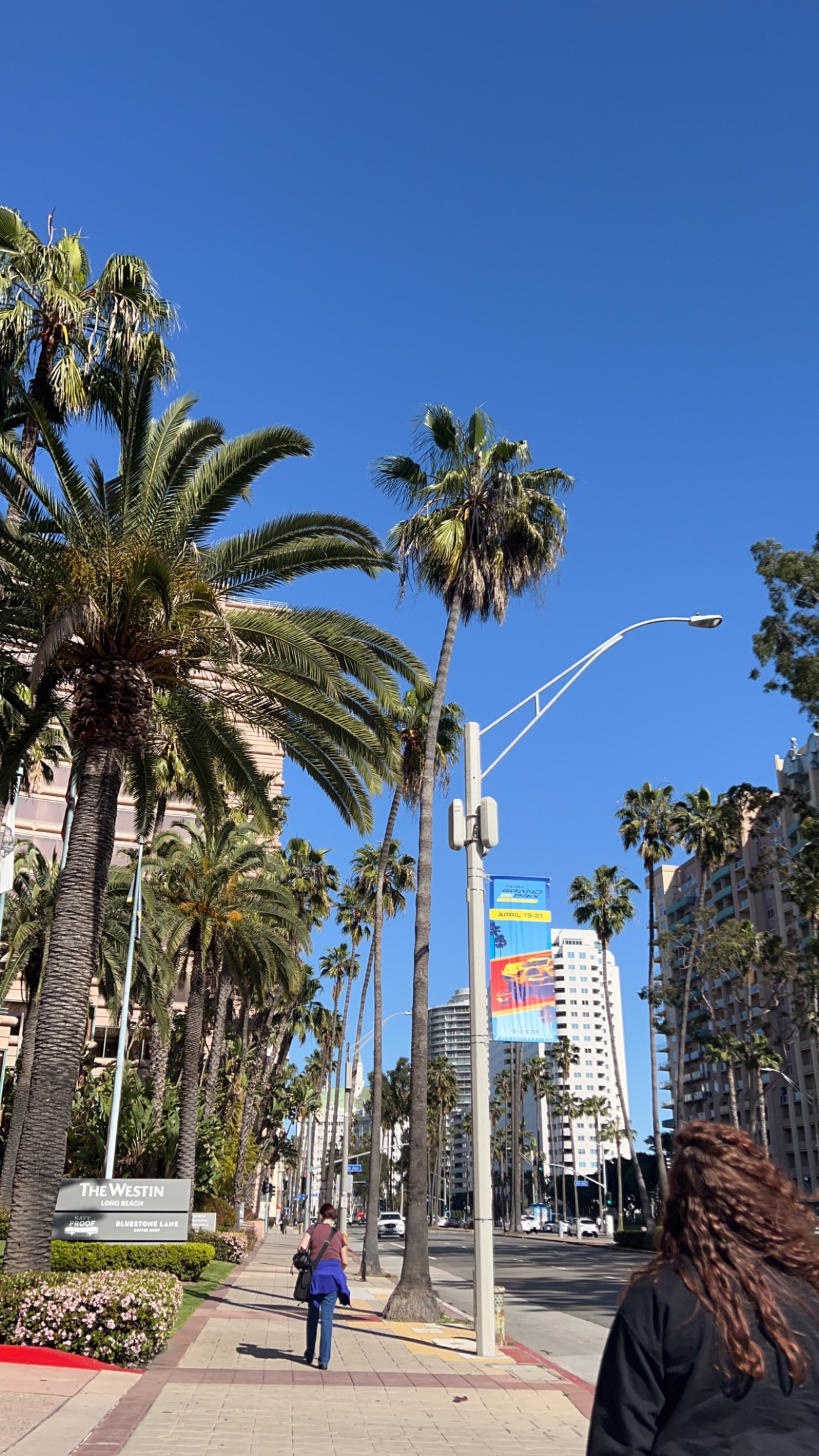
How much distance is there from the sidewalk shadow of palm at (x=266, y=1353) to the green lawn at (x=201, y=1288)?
89 centimetres

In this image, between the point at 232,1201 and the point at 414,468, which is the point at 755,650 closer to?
the point at 414,468

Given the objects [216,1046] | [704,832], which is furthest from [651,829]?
[216,1046]

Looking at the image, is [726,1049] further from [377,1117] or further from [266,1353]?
[266,1353]

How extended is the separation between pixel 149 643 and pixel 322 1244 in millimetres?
7378

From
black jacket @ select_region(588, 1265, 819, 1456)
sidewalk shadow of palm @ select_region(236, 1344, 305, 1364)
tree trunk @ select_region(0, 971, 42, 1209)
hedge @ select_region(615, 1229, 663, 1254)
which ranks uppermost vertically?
tree trunk @ select_region(0, 971, 42, 1209)

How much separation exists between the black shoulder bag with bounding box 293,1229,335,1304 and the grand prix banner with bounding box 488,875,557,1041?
3.08 m

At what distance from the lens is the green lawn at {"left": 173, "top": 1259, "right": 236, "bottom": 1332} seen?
16.7 metres

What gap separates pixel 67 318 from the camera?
1616 cm

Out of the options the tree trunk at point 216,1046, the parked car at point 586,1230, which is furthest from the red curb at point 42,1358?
the parked car at point 586,1230

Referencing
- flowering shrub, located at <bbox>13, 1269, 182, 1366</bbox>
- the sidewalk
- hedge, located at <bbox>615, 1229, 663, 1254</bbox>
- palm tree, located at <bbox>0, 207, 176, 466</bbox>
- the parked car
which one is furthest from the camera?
the parked car

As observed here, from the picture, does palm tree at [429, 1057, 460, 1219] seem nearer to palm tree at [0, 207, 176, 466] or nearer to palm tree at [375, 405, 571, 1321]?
palm tree at [375, 405, 571, 1321]

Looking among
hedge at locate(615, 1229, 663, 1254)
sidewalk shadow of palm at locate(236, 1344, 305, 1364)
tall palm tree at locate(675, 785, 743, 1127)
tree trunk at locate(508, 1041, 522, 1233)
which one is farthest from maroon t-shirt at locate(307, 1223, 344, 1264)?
tree trunk at locate(508, 1041, 522, 1233)

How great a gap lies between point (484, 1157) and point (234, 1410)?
14.9ft

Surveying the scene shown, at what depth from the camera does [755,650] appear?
106 feet
